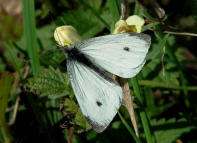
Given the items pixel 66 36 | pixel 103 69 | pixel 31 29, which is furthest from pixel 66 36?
pixel 31 29

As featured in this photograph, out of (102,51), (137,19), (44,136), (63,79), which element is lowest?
(44,136)

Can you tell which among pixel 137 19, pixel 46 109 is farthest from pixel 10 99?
pixel 137 19

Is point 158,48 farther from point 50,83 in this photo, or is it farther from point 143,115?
point 50,83

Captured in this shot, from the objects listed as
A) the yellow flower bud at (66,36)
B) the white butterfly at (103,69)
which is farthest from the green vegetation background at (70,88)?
the white butterfly at (103,69)

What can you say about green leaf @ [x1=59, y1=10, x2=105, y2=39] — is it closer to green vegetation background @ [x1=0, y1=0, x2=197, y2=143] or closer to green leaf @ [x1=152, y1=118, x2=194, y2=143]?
green vegetation background @ [x1=0, y1=0, x2=197, y2=143]

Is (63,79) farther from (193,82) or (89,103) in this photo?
(193,82)

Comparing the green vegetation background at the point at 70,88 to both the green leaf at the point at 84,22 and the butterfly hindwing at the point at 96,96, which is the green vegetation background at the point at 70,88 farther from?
the butterfly hindwing at the point at 96,96

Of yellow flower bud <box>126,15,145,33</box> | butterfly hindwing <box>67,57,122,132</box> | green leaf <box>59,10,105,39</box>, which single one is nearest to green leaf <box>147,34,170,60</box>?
yellow flower bud <box>126,15,145,33</box>
